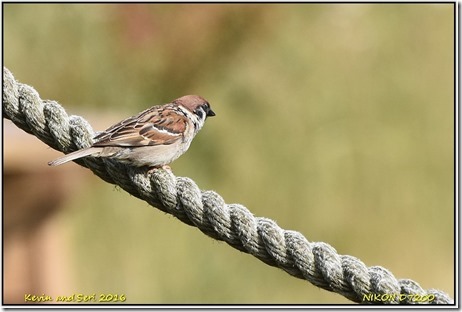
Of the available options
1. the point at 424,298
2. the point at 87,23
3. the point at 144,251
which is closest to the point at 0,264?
the point at 424,298

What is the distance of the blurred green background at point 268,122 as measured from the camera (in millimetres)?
9148

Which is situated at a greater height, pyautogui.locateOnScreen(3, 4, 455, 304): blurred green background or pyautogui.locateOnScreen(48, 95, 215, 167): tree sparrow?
pyautogui.locateOnScreen(3, 4, 455, 304): blurred green background

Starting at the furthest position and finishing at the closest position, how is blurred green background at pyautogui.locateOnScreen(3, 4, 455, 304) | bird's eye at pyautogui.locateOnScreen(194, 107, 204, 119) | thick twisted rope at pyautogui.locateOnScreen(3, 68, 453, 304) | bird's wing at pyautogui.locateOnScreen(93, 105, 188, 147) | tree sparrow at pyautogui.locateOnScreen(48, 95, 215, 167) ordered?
blurred green background at pyautogui.locateOnScreen(3, 4, 455, 304), bird's eye at pyautogui.locateOnScreen(194, 107, 204, 119), bird's wing at pyautogui.locateOnScreen(93, 105, 188, 147), tree sparrow at pyautogui.locateOnScreen(48, 95, 215, 167), thick twisted rope at pyautogui.locateOnScreen(3, 68, 453, 304)

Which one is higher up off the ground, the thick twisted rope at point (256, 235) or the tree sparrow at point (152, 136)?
the tree sparrow at point (152, 136)

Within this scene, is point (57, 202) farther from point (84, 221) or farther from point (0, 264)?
point (0, 264)

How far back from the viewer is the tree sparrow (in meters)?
4.20

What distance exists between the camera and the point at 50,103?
4.14 meters

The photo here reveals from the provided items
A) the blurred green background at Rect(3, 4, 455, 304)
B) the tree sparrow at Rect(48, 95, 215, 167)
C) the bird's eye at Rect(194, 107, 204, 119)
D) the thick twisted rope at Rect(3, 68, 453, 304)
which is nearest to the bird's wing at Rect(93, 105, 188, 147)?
the tree sparrow at Rect(48, 95, 215, 167)

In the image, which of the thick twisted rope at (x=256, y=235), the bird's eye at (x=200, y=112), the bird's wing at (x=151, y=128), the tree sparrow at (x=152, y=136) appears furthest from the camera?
the bird's eye at (x=200, y=112)

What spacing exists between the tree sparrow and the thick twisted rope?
0.62ft

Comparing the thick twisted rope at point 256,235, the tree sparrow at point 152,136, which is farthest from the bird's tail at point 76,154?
the thick twisted rope at point 256,235

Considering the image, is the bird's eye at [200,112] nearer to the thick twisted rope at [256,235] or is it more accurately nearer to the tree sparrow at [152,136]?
the tree sparrow at [152,136]

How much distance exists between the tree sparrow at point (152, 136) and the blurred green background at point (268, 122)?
3.93 metres

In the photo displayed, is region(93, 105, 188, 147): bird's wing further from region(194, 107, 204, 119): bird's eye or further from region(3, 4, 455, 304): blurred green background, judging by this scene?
region(3, 4, 455, 304): blurred green background
